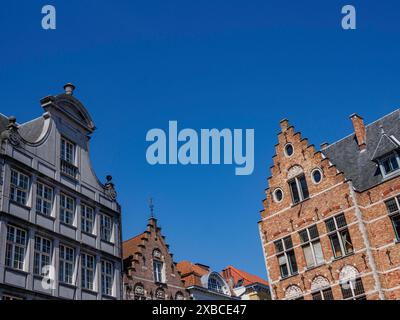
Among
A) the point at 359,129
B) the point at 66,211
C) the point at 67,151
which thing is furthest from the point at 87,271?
the point at 359,129

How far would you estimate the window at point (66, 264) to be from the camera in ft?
64.0

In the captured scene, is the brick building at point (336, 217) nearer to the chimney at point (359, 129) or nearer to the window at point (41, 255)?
the chimney at point (359, 129)

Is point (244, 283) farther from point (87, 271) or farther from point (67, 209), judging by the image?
point (67, 209)

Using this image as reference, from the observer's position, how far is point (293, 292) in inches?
896

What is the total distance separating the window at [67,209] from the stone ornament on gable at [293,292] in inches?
410

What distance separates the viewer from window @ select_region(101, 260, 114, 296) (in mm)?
21984

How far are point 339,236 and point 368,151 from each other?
4.77 m

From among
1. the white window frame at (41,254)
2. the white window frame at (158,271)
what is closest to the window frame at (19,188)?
the white window frame at (41,254)

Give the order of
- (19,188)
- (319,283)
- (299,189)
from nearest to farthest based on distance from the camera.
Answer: (19,188)
(319,283)
(299,189)

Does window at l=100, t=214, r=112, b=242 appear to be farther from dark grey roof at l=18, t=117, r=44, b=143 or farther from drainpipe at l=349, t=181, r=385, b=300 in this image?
drainpipe at l=349, t=181, r=385, b=300

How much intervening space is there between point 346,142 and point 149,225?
11.4m

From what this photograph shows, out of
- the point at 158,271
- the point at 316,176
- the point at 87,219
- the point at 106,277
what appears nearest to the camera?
the point at 87,219

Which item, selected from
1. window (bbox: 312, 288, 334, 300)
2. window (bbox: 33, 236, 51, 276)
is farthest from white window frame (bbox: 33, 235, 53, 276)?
window (bbox: 312, 288, 334, 300)
